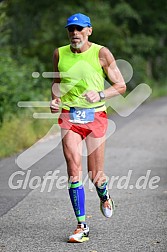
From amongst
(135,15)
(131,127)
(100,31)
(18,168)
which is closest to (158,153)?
(18,168)

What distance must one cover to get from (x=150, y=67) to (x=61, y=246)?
133ft

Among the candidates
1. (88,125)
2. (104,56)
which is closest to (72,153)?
(88,125)

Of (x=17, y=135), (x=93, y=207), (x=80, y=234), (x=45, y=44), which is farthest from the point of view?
(x=45, y=44)

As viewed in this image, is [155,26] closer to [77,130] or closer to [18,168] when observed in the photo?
[18,168]

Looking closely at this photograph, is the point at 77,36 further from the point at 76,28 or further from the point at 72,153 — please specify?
the point at 72,153

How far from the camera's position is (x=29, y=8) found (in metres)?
33.0

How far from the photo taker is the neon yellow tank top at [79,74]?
7.04 m

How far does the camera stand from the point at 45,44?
3122cm

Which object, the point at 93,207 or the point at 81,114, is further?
the point at 93,207

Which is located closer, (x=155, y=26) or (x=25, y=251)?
(x=25, y=251)

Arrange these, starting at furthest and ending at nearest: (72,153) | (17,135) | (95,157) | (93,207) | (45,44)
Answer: (45,44)
(17,135)
(93,207)
(95,157)
(72,153)

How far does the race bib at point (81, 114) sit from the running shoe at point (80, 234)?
888 mm

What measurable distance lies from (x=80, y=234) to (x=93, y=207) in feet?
6.21

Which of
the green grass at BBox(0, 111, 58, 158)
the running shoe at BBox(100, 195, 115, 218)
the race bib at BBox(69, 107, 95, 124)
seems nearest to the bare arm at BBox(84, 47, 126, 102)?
the race bib at BBox(69, 107, 95, 124)
